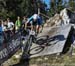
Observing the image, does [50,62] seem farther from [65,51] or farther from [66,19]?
[66,19]

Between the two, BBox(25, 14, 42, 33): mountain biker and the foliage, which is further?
the foliage

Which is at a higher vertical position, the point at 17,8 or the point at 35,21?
the point at 35,21

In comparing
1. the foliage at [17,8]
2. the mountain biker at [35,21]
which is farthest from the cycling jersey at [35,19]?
the foliage at [17,8]

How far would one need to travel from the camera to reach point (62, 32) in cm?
2031

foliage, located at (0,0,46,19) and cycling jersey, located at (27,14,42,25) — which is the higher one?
cycling jersey, located at (27,14,42,25)

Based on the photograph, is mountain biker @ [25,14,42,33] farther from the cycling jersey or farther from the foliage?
the foliage

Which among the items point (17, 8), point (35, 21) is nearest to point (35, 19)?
point (35, 21)

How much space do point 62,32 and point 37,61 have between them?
4243mm

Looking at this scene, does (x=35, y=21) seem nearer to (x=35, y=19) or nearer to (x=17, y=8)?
(x=35, y=19)

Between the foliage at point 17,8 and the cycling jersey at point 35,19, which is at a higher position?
the cycling jersey at point 35,19

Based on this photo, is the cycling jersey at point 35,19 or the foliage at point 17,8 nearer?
the cycling jersey at point 35,19

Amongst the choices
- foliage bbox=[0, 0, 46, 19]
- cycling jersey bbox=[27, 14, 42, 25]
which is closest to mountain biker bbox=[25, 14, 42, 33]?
cycling jersey bbox=[27, 14, 42, 25]

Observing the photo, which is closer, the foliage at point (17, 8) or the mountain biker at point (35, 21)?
the mountain biker at point (35, 21)

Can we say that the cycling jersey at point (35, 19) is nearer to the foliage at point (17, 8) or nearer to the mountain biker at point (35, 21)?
the mountain biker at point (35, 21)
